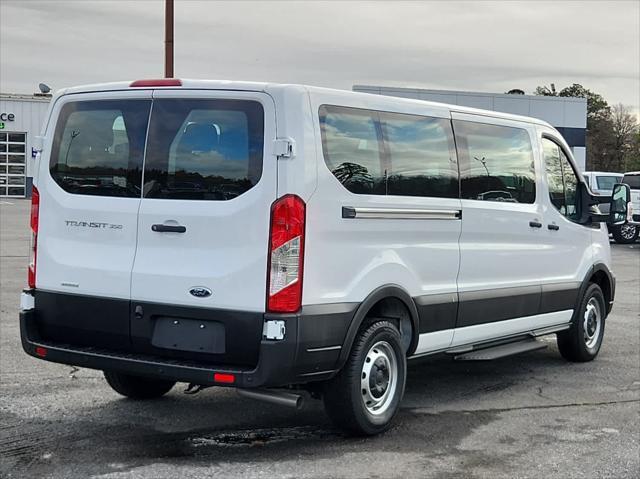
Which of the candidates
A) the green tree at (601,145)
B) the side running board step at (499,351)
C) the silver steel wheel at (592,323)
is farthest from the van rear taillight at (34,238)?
the green tree at (601,145)

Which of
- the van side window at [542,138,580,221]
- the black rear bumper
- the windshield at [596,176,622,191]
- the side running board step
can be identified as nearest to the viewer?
the black rear bumper

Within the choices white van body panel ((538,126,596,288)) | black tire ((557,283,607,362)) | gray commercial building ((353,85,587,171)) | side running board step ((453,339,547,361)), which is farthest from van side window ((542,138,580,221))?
gray commercial building ((353,85,587,171))

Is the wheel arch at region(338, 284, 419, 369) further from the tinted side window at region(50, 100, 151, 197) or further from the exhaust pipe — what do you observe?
the tinted side window at region(50, 100, 151, 197)

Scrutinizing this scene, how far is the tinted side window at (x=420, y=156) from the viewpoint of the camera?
18.9 feet

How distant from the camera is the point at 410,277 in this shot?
587cm

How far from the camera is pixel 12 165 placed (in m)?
47.0

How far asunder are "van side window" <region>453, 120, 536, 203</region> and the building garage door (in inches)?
1700

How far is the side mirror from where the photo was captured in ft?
26.0

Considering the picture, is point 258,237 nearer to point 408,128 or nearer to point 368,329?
point 368,329

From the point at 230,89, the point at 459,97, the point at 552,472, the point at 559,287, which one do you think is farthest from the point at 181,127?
the point at 459,97

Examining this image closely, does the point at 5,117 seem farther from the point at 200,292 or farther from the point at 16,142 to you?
the point at 200,292

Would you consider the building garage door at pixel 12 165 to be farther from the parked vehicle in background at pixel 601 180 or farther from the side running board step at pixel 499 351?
the side running board step at pixel 499 351

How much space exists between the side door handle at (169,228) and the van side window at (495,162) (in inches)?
87.6

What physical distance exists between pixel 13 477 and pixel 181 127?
85.0 inches
